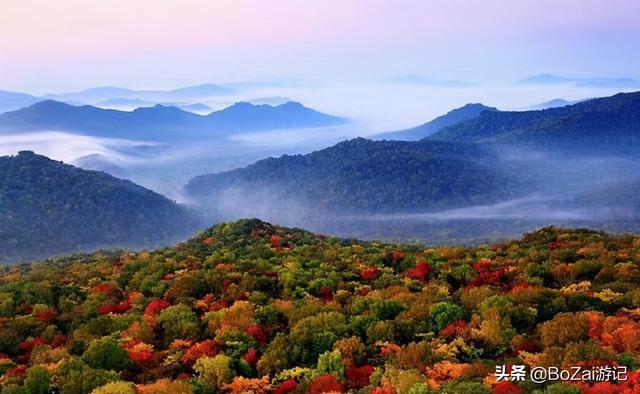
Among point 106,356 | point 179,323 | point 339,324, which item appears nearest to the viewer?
point 106,356

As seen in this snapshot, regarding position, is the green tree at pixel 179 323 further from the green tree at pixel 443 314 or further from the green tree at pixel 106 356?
the green tree at pixel 443 314

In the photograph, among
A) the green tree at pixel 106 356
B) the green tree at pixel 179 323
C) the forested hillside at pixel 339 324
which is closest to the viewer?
the forested hillside at pixel 339 324

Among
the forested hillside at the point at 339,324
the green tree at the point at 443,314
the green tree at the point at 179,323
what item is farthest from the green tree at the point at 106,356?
the green tree at the point at 443,314

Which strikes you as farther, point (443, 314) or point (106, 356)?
point (443, 314)

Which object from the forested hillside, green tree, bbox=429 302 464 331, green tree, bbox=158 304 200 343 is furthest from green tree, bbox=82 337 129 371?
green tree, bbox=429 302 464 331

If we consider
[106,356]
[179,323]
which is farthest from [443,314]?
[106,356]

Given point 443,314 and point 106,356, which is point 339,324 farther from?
point 106,356

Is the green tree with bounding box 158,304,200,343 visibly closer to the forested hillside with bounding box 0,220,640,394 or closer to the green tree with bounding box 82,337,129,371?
the forested hillside with bounding box 0,220,640,394

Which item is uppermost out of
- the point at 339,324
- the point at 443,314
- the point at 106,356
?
the point at 443,314

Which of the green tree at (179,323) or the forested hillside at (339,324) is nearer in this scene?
the forested hillside at (339,324)
